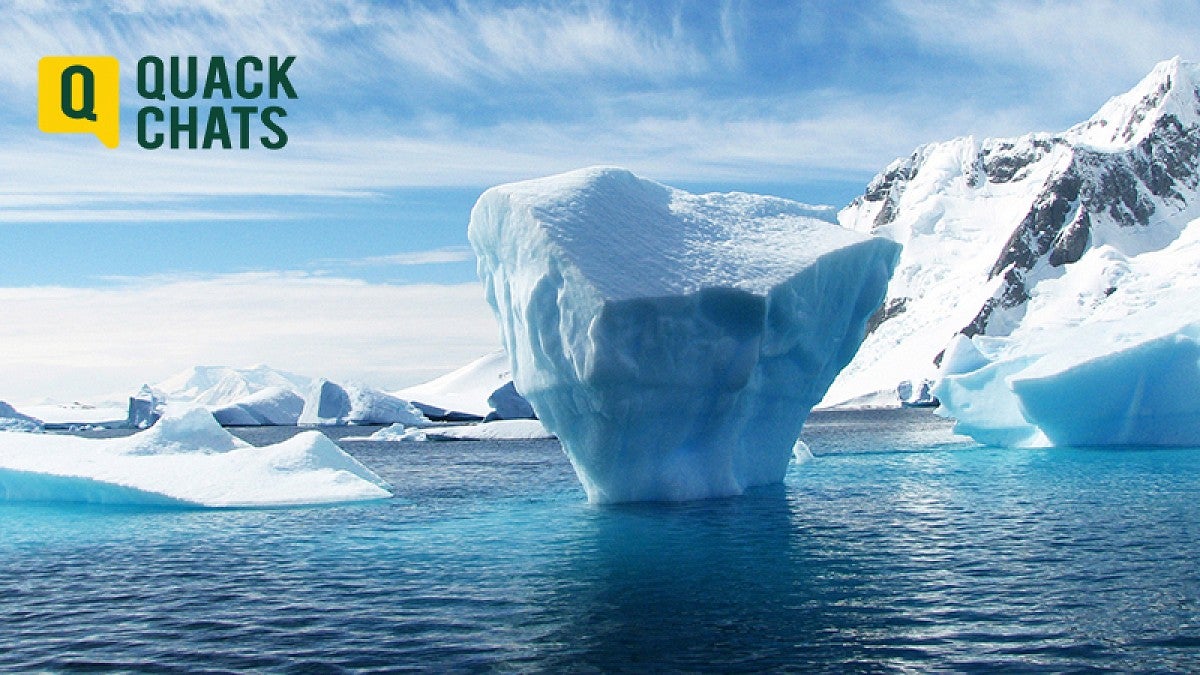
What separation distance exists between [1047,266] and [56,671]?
170 m

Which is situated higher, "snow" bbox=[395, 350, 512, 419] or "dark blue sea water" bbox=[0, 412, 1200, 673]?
"snow" bbox=[395, 350, 512, 419]

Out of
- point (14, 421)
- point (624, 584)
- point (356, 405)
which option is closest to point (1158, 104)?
point (356, 405)

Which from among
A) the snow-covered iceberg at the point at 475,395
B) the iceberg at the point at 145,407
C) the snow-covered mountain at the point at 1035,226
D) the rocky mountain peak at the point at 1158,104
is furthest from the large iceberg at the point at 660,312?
the rocky mountain peak at the point at 1158,104

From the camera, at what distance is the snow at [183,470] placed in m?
22.9

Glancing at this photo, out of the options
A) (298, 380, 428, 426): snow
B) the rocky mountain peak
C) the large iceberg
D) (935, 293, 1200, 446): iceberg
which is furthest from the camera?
the rocky mountain peak

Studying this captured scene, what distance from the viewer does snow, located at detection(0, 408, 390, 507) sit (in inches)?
903

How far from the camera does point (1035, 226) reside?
16700 cm

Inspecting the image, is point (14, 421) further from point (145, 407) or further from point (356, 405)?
point (356, 405)

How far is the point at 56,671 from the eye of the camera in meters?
9.51

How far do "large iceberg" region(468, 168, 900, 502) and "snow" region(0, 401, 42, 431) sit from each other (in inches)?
2575

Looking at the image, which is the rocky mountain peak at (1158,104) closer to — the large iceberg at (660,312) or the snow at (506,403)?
the snow at (506,403)

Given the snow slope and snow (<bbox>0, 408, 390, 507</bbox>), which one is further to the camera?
the snow slope

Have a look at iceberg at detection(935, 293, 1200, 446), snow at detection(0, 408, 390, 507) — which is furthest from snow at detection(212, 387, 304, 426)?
snow at detection(0, 408, 390, 507)

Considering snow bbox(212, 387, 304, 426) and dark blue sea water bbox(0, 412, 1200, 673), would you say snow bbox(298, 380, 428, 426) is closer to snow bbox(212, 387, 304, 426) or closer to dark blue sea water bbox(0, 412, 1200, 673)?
snow bbox(212, 387, 304, 426)
